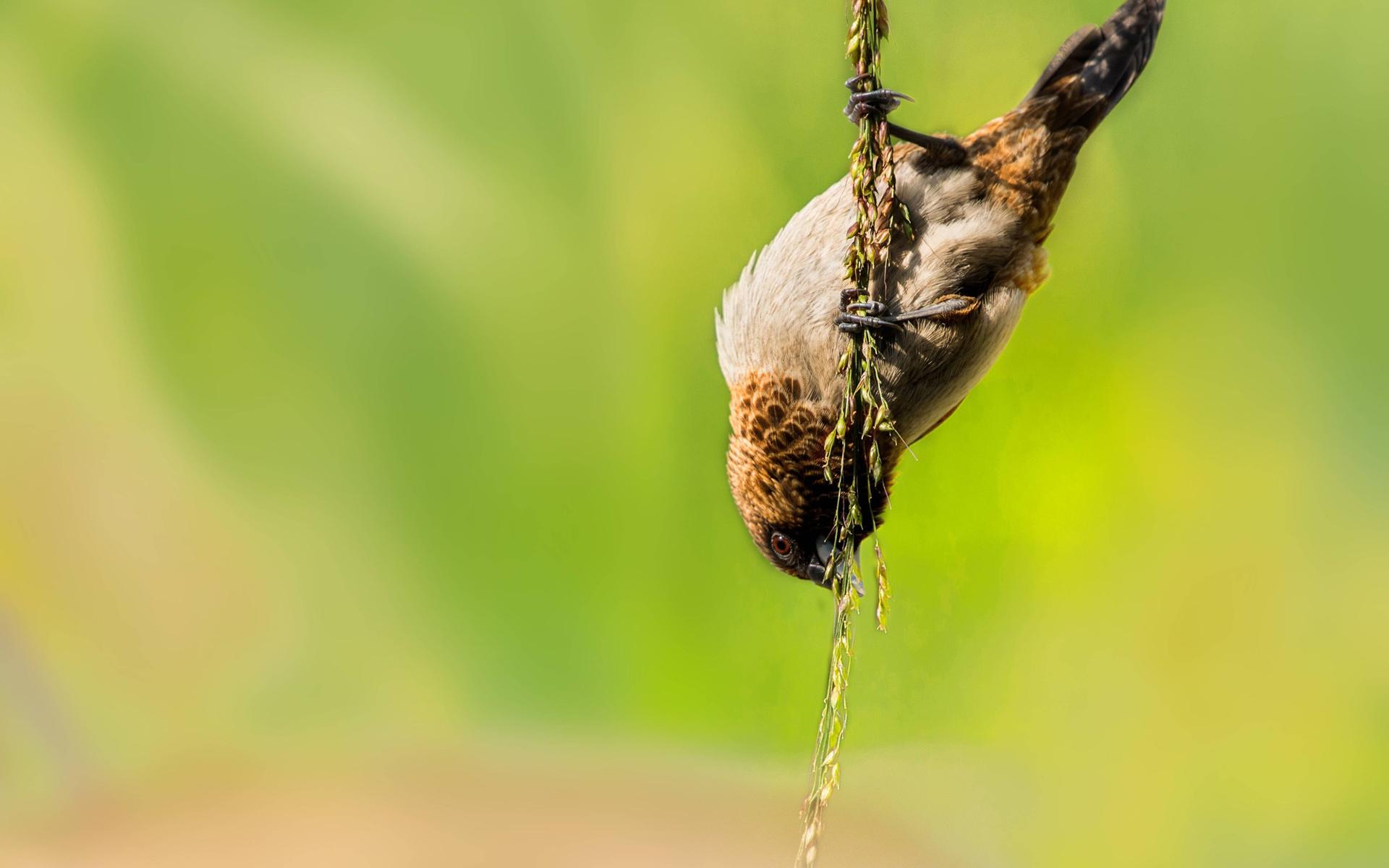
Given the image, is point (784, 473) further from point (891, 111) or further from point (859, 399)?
point (891, 111)

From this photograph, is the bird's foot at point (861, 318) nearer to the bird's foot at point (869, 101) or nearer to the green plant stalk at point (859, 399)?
the green plant stalk at point (859, 399)

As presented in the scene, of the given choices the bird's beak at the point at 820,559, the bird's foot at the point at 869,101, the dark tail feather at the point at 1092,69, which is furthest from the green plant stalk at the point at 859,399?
the dark tail feather at the point at 1092,69

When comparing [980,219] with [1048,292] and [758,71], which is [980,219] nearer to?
[1048,292]

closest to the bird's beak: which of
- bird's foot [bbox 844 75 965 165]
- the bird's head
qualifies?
the bird's head

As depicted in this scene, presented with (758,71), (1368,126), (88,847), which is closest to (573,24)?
(758,71)

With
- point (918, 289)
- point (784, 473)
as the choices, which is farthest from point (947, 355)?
point (784, 473)

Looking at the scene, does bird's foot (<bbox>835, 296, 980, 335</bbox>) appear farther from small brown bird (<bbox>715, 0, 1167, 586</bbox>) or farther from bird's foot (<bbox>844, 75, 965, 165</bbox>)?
bird's foot (<bbox>844, 75, 965, 165</bbox>)

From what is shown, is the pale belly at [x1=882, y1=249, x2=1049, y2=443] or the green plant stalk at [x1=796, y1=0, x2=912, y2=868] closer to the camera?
the green plant stalk at [x1=796, y1=0, x2=912, y2=868]
